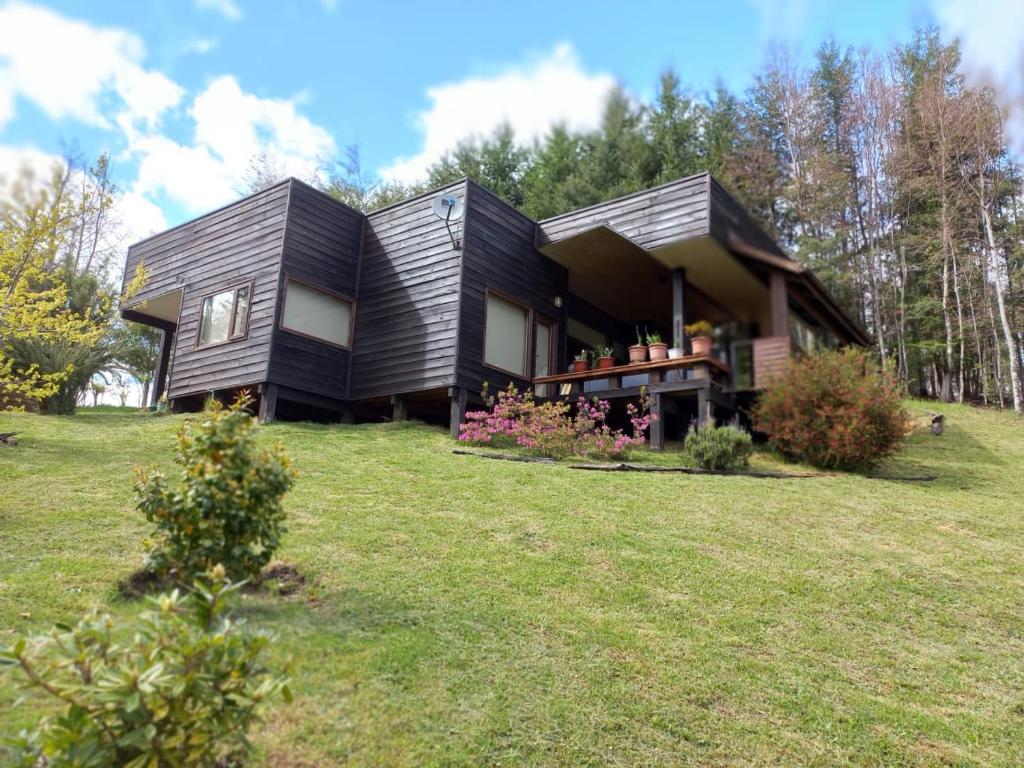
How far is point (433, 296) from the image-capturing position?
42.1 feet

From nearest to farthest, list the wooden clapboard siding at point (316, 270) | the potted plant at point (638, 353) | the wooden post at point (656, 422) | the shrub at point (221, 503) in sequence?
the shrub at point (221, 503), the wooden post at point (656, 422), the wooden clapboard siding at point (316, 270), the potted plant at point (638, 353)

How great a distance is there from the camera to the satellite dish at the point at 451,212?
12.8m

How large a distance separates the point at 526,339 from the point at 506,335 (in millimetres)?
613

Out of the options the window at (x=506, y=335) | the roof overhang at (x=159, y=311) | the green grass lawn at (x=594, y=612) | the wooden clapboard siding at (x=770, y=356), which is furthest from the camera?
the roof overhang at (x=159, y=311)

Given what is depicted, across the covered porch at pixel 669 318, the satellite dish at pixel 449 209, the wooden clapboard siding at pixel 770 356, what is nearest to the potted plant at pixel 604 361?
the covered porch at pixel 669 318

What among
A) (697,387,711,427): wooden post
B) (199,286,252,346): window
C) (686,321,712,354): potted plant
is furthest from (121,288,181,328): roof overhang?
(697,387,711,427): wooden post

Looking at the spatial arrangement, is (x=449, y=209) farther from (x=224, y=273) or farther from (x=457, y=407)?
(x=224, y=273)

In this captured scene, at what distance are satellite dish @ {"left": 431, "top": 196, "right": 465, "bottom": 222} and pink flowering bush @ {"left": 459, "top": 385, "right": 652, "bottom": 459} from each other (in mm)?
3217

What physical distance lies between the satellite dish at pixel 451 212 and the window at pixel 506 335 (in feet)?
3.82

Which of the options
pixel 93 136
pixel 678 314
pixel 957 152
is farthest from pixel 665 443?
pixel 957 152

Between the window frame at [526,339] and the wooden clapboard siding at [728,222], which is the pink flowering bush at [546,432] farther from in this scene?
the wooden clapboard siding at [728,222]

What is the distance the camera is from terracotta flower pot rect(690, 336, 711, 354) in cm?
1111

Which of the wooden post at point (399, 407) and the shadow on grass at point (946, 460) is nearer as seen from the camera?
the shadow on grass at point (946, 460)

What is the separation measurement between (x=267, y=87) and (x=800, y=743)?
638cm
